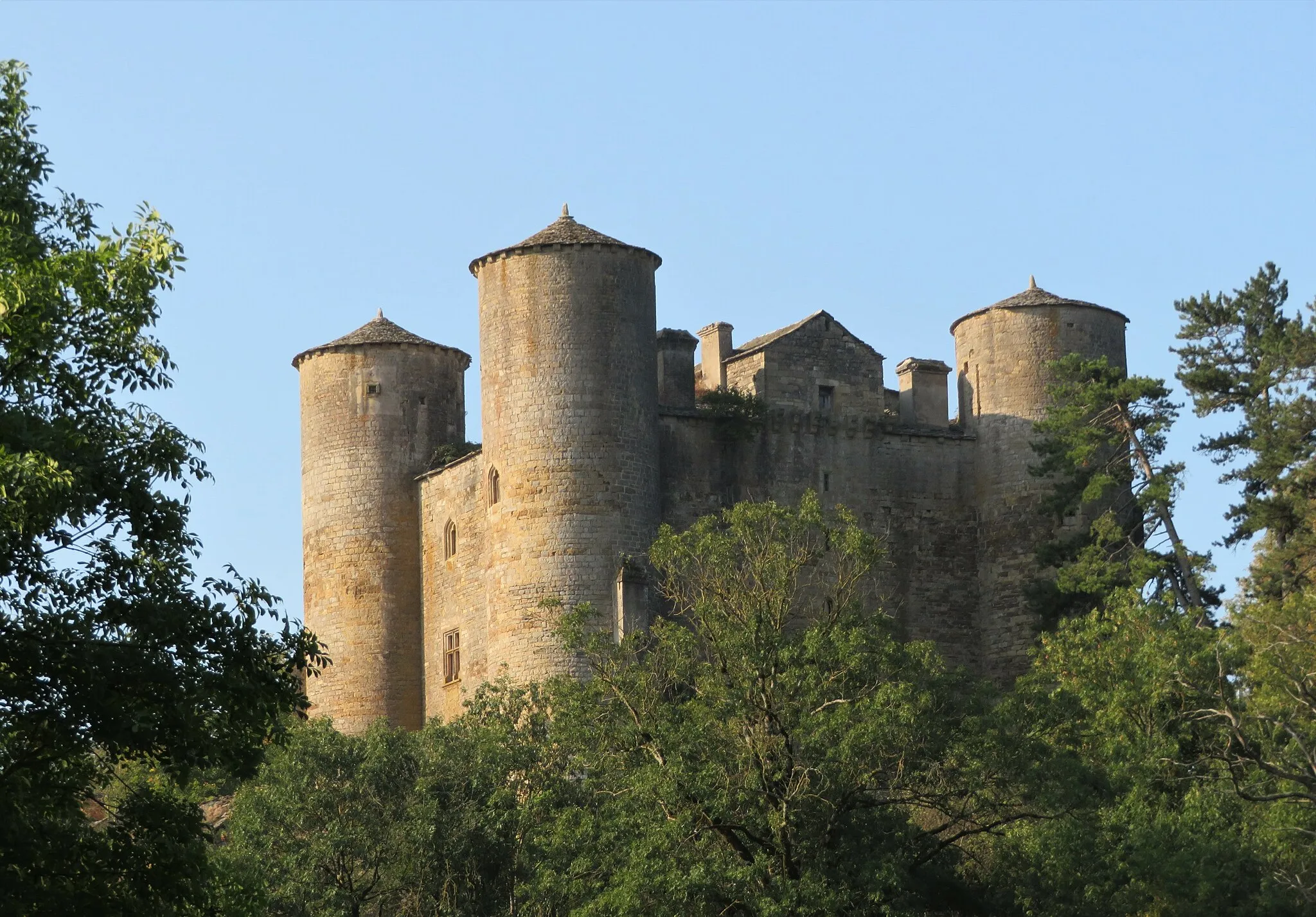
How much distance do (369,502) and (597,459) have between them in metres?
7.40

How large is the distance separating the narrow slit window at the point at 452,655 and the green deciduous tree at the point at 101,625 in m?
26.8

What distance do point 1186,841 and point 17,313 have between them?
2121 cm

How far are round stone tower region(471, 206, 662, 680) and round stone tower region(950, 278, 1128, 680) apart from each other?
8.59 m

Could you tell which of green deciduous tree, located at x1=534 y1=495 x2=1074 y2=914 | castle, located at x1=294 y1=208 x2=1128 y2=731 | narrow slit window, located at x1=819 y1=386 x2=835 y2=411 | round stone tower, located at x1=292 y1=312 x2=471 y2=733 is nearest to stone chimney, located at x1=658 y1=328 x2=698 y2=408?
castle, located at x1=294 y1=208 x2=1128 y2=731

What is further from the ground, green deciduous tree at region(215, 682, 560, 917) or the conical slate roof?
the conical slate roof

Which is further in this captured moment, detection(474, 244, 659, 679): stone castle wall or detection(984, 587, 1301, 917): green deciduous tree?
detection(474, 244, 659, 679): stone castle wall

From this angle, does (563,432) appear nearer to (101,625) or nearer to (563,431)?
(563,431)

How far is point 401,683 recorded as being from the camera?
50906 mm

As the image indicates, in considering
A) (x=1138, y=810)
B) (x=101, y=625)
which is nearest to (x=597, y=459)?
(x=1138, y=810)

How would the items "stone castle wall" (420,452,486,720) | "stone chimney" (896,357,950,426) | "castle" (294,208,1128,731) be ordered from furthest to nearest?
"stone chimney" (896,357,950,426), "stone castle wall" (420,452,486,720), "castle" (294,208,1128,731)

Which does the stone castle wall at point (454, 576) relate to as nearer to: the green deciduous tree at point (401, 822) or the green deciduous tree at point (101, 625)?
the green deciduous tree at point (401, 822)

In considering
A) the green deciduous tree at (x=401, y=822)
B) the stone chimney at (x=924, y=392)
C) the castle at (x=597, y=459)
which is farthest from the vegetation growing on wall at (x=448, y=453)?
the green deciduous tree at (x=401, y=822)

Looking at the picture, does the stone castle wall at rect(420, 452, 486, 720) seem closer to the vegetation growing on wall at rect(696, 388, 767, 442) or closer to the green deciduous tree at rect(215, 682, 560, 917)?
the vegetation growing on wall at rect(696, 388, 767, 442)

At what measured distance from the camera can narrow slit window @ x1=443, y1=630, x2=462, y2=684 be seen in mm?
49469
